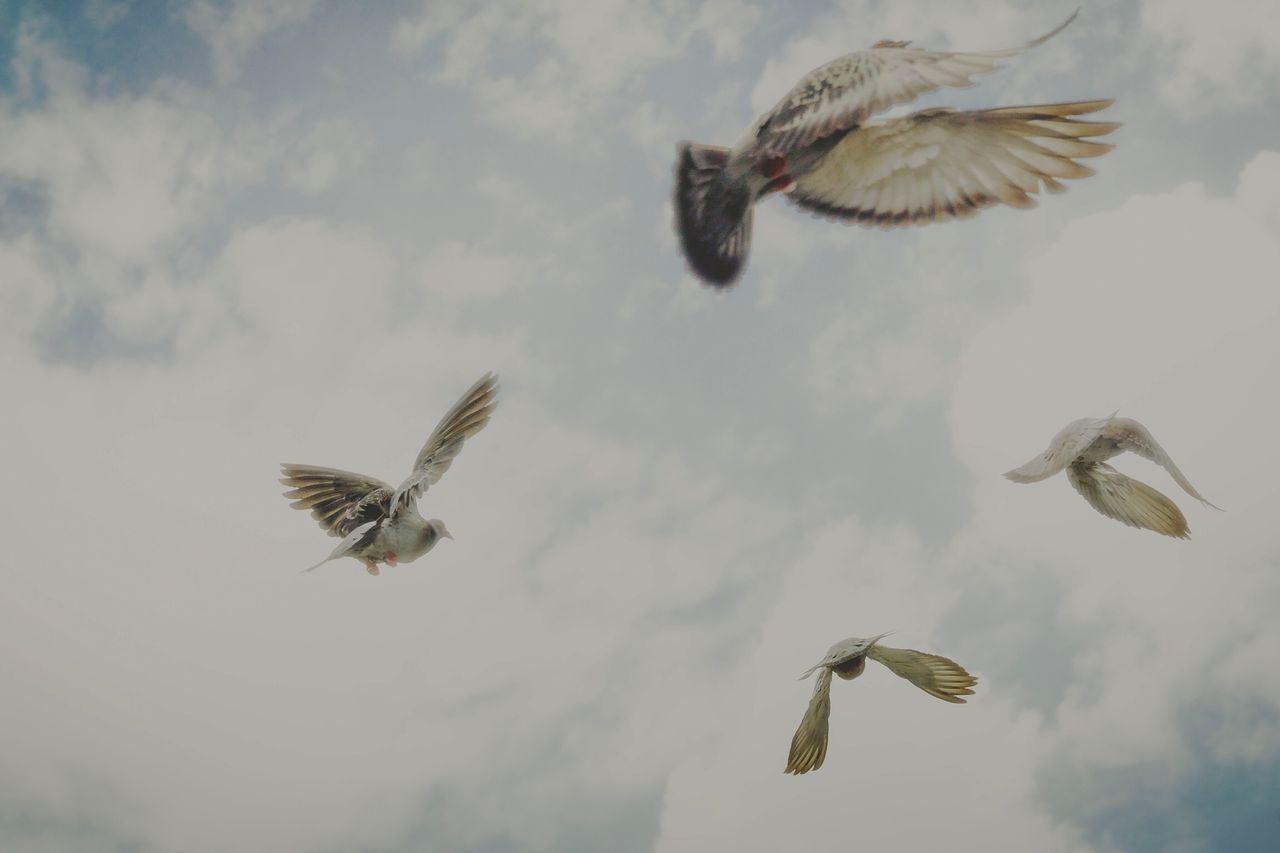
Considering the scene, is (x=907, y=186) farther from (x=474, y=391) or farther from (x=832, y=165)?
(x=474, y=391)

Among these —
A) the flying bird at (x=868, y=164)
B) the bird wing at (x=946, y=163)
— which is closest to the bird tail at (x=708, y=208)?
the flying bird at (x=868, y=164)

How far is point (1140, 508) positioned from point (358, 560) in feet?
24.5

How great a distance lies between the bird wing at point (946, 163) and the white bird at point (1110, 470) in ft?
7.04

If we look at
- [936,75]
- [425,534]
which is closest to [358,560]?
[425,534]

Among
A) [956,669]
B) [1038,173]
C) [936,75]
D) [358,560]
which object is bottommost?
[956,669]

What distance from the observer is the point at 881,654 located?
23.8 feet

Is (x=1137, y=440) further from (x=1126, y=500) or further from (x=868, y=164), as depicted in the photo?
(x=868, y=164)

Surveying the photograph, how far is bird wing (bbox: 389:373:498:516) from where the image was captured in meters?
10.1

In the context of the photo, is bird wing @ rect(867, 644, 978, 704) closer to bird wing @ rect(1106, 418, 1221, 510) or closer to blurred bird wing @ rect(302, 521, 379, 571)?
bird wing @ rect(1106, 418, 1221, 510)

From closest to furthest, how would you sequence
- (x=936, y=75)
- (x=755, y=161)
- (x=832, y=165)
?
(x=936, y=75), (x=755, y=161), (x=832, y=165)

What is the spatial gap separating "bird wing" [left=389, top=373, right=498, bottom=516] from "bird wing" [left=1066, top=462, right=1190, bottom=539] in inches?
226

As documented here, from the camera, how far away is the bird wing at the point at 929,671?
23.2ft

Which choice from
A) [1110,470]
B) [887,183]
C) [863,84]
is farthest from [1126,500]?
[863,84]

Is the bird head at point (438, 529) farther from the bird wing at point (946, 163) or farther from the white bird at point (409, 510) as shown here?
the bird wing at point (946, 163)
